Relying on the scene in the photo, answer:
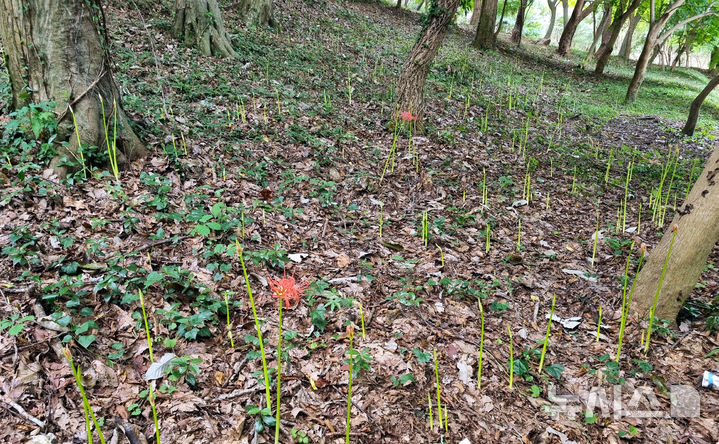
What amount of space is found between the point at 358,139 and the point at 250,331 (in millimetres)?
3842

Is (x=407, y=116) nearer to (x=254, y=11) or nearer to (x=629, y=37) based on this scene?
(x=254, y=11)

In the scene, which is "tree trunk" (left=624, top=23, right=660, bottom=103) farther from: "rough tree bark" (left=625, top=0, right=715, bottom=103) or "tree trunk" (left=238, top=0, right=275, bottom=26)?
"tree trunk" (left=238, top=0, right=275, bottom=26)

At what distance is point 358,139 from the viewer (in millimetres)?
5867

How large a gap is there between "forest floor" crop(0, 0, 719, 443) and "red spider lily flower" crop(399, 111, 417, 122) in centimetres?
32

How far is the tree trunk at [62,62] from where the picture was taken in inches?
130

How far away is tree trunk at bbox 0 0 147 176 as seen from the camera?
3312 mm

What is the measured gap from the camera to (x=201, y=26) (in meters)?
6.80

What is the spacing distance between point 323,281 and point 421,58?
4336mm

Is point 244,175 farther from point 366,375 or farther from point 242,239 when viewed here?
point 366,375

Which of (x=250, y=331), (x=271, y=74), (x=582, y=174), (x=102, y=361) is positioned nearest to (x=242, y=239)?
(x=250, y=331)

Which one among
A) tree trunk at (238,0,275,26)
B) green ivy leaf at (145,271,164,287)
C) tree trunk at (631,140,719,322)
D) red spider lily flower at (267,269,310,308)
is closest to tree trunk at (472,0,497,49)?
tree trunk at (238,0,275,26)

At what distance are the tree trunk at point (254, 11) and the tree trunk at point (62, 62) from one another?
19.7 ft

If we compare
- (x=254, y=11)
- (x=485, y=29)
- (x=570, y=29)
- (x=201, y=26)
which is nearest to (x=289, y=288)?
(x=201, y=26)

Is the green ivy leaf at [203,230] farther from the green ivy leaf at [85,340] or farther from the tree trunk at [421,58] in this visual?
the tree trunk at [421,58]
